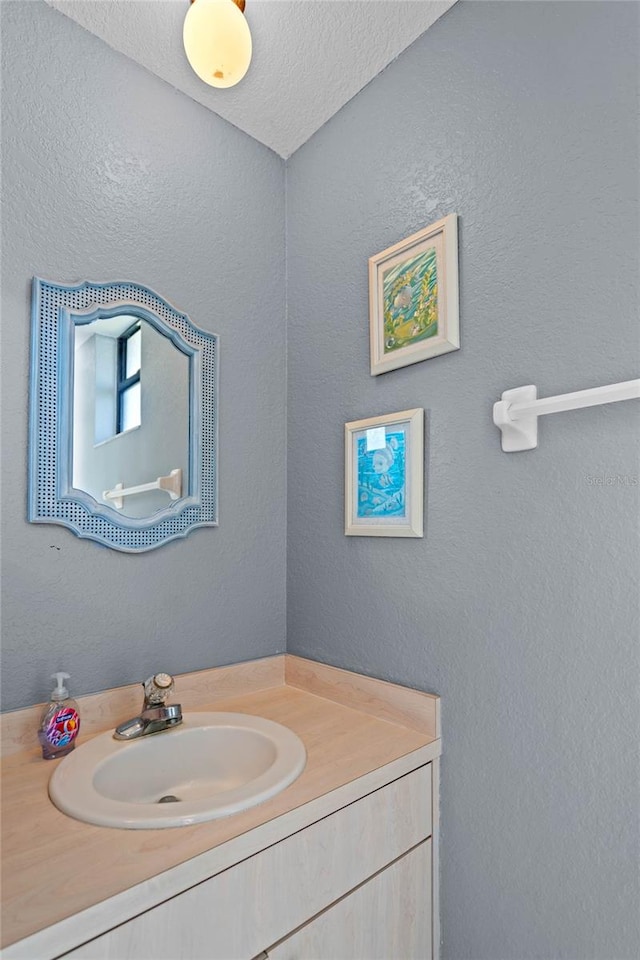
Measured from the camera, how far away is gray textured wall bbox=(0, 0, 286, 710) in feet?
3.78

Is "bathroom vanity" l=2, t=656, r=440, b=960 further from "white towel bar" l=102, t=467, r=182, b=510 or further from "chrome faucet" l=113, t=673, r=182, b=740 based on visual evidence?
"white towel bar" l=102, t=467, r=182, b=510

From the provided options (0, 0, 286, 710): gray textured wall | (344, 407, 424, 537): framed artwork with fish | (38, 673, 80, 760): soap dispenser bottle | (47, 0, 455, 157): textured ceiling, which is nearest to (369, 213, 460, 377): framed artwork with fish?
(344, 407, 424, 537): framed artwork with fish

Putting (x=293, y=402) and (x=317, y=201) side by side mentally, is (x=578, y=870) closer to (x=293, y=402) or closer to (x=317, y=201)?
(x=293, y=402)

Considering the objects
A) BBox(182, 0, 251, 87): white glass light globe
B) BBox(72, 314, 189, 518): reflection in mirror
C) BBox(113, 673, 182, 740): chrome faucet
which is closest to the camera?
BBox(182, 0, 251, 87): white glass light globe

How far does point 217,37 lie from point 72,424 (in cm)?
84

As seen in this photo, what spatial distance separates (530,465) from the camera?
1039 millimetres

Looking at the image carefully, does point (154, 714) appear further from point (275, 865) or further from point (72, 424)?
point (72, 424)

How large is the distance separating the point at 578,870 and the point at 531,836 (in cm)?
9

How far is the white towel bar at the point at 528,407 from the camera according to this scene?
0.88m

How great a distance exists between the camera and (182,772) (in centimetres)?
116

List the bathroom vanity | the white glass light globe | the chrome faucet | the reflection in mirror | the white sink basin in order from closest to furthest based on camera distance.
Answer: the bathroom vanity, the white sink basin, the white glass light globe, the chrome faucet, the reflection in mirror

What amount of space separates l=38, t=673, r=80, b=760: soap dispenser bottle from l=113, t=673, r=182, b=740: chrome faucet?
0.30 ft

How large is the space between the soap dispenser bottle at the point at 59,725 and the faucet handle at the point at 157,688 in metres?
0.15

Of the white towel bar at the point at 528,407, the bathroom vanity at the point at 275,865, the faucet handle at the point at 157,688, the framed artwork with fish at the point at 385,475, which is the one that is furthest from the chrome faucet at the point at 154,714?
the white towel bar at the point at 528,407
